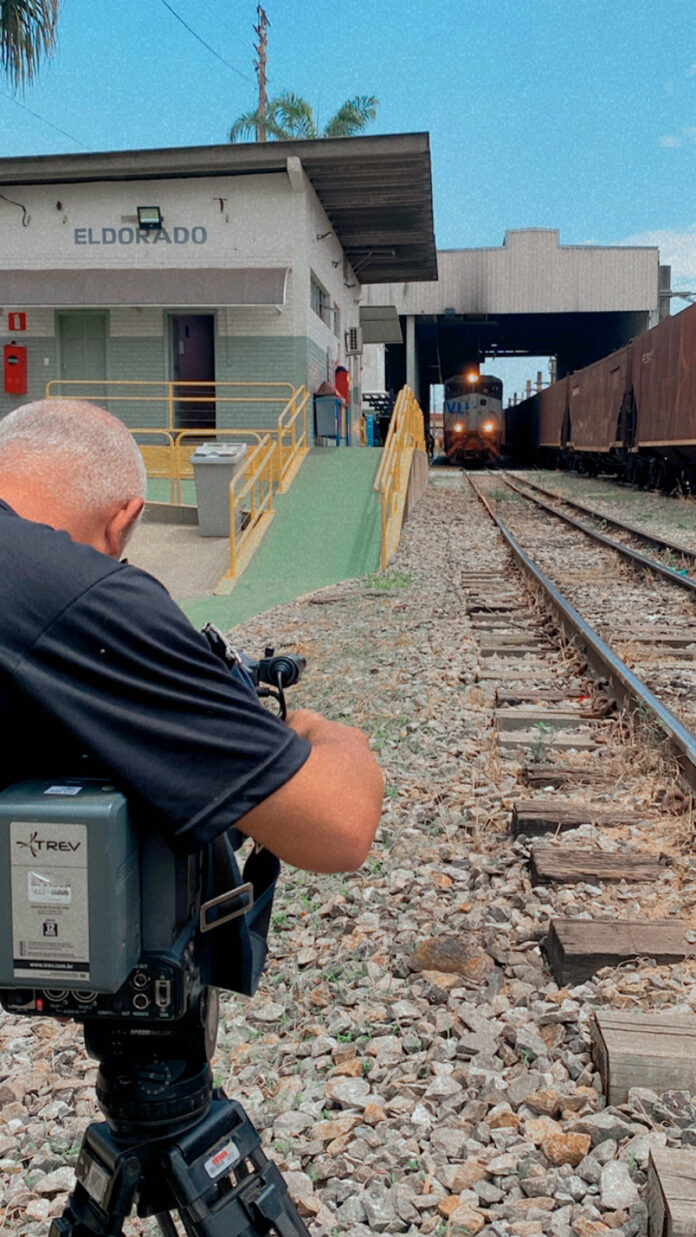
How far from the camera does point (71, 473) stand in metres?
1.31

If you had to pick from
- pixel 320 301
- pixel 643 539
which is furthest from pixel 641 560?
pixel 320 301

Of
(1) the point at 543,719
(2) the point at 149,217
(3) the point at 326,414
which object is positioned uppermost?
(2) the point at 149,217

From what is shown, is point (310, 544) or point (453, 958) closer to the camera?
point (453, 958)

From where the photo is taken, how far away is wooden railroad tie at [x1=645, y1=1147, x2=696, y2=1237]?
1.68 m

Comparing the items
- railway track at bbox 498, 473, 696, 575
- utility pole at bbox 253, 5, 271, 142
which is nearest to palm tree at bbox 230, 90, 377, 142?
utility pole at bbox 253, 5, 271, 142

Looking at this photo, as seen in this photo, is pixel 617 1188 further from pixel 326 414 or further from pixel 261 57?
pixel 261 57

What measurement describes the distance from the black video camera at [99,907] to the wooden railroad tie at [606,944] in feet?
5.48

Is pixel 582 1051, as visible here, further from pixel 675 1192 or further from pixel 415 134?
pixel 415 134

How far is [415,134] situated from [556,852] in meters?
15.9

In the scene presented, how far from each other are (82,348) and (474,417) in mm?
17638

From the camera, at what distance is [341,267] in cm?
2288

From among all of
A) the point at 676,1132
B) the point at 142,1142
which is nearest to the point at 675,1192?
the point at 676,1132

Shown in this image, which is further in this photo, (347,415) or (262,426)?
(347,415)

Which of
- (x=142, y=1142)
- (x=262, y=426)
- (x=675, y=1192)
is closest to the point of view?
(x=142, y=1142)
